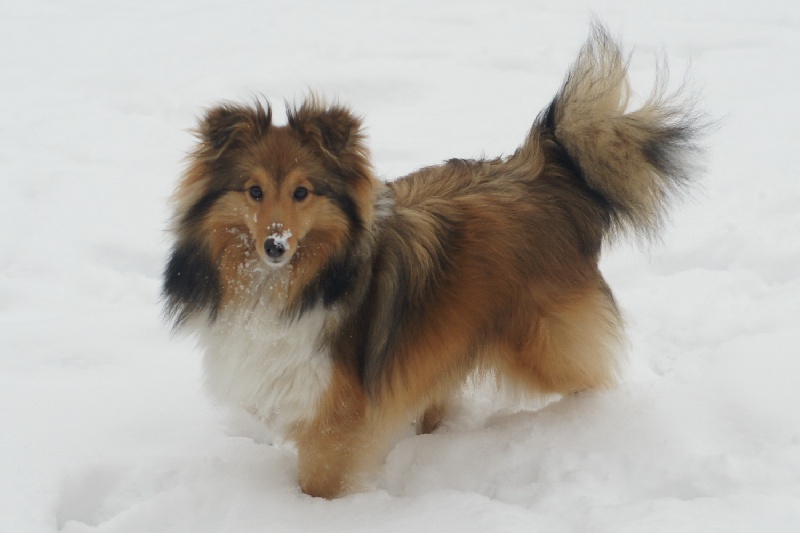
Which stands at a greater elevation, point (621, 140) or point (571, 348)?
point (621, 140)

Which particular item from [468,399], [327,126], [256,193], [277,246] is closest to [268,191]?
[256,193]

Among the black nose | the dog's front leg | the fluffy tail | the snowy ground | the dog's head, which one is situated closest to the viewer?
the black nose

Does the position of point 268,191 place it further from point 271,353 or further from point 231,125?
point 271,353

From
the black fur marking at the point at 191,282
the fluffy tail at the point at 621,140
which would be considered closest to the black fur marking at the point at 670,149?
the fluffy tail at the point at 621,140

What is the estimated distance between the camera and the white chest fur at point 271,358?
3.09 m

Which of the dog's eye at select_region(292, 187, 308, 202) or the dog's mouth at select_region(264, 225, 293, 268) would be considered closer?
the dog's mouth at select_region(264, 225, 293, 268)

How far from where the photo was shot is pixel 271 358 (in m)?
3.10

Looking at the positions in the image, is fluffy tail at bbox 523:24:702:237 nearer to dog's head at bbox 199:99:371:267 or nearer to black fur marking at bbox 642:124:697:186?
black fur marking at bbox 642:124:697:186

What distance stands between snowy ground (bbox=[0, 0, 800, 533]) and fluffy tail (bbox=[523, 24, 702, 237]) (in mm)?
520

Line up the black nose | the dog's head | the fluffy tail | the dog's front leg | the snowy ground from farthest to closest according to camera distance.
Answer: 1. the fluffy tail
2. the dog's front leg
3. the snowy ground
4. the dog's head
5. the black nose

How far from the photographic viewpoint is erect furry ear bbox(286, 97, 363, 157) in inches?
119

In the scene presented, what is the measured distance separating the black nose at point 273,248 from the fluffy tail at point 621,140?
5.25 ft

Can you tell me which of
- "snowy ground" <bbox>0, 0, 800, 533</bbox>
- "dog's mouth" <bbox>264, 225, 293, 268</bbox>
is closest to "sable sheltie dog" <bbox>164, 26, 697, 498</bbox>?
"dog's mouth" <bbox>264, 225, 293, 268</bbox>

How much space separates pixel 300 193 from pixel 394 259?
0.53m
